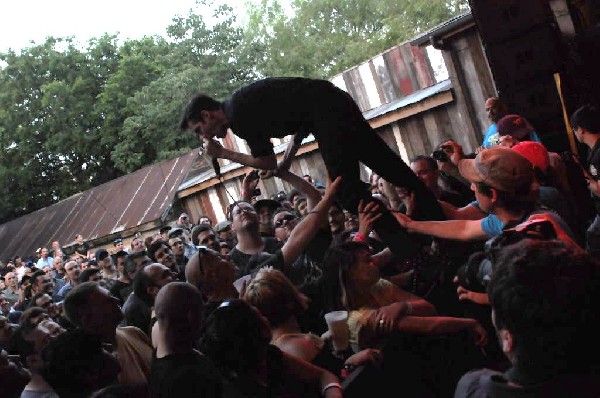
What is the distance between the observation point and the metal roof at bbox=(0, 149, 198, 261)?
61.0ft

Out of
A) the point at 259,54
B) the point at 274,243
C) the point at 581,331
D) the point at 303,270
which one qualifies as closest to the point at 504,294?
the point at 581,331

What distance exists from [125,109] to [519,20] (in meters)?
21.7

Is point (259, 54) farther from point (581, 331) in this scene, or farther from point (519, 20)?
point (581, 331)

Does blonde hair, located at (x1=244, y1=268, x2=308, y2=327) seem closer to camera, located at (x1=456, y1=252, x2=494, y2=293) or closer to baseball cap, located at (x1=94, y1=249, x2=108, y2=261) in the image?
camera, located at (x1=456, y1=252, x2=494, y2=293)

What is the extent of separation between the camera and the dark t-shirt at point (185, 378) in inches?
103

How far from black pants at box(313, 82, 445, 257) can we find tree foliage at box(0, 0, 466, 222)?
67.2 ft

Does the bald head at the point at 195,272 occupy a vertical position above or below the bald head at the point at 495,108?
below

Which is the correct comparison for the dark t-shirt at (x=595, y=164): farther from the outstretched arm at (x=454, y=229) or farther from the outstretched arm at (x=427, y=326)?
the outstretched arm at (x=427, y=326)

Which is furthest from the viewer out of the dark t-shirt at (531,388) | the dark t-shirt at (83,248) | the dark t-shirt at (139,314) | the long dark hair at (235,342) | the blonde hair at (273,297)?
the dark t-shirt at (83,248)

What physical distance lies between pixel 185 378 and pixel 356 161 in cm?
186

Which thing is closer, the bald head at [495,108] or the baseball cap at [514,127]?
the baseball cap at [514,127]

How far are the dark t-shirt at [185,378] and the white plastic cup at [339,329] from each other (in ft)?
2.05

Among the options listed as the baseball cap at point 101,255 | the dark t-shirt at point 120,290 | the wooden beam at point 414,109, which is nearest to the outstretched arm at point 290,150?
the dark t-shirt at point 120,290

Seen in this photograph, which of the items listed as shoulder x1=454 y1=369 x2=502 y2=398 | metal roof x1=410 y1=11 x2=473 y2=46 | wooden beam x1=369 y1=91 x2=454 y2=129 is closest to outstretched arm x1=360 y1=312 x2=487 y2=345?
shoulder x1=454 y1=369 x2=502 y2=398
